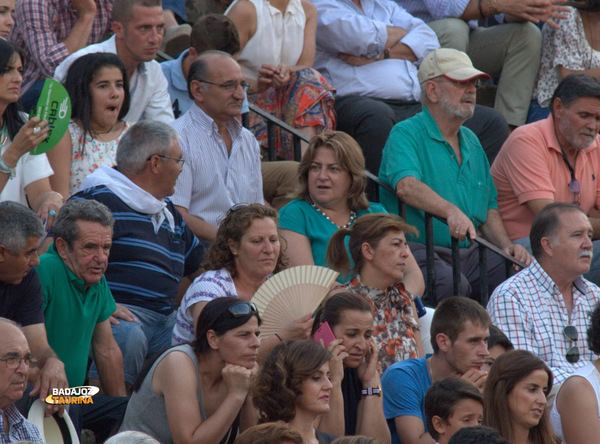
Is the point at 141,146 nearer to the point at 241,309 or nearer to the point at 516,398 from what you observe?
the point at 241,309

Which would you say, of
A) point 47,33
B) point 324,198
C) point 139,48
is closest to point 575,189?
point 324,198

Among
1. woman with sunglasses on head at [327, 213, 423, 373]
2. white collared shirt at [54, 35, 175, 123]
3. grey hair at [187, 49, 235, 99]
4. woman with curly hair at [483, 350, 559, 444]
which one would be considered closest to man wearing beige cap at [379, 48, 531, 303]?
woman with sunglasses on head at [327, 213, 423, 373]

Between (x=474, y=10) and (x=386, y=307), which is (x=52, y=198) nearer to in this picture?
(x=386, y=307)

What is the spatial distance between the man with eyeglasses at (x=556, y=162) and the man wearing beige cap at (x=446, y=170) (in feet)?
0.48

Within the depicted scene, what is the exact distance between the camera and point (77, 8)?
284 inches

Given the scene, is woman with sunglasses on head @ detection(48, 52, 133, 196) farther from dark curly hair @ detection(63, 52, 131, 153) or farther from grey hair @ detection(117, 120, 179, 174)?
grey hair @ detection(117, 120, 179, 174)

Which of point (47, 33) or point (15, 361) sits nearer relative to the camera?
point (15, 361)

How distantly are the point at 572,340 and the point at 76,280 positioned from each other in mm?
2689

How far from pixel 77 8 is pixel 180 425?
385 cm

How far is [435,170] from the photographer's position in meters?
6.79

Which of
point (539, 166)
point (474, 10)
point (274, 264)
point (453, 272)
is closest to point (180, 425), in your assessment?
point (274, 264)

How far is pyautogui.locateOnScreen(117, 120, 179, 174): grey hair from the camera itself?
18.1ft

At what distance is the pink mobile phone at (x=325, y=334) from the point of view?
4.77 metres

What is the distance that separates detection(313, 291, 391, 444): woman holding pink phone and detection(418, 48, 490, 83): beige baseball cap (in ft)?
8.06
